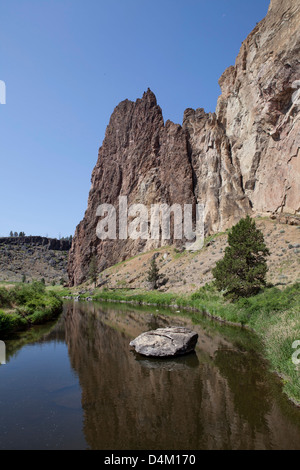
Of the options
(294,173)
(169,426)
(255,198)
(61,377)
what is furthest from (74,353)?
(255,198)

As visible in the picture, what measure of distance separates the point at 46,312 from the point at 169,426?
981 inches

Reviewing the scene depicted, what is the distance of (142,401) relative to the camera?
10188mm

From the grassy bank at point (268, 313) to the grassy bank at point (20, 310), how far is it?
15792mm

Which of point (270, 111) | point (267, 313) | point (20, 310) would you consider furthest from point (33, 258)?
point (267, 313)

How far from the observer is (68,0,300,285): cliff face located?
5034 centimetres

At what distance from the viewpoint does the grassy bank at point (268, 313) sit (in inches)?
458

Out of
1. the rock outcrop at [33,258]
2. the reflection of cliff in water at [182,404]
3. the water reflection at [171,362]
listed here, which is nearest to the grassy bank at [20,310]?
the reflection of cliff in water at [182,404]

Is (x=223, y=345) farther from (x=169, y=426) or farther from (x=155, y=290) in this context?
(x=155, y=290)

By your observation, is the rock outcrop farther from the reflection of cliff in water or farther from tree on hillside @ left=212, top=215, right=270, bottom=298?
the reflection of cliff in water

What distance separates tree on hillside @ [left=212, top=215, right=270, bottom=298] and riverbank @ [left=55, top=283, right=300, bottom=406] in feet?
5.03

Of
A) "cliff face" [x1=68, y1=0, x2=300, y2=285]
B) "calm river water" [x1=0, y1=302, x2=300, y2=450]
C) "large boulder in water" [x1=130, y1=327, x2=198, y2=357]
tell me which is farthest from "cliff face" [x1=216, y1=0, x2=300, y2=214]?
"calm river water" [x1=0, y1=302, x2=300, y2=450]

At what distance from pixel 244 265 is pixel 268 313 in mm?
7784

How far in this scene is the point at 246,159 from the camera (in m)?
61.3

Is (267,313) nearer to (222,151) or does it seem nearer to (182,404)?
(182,404)
